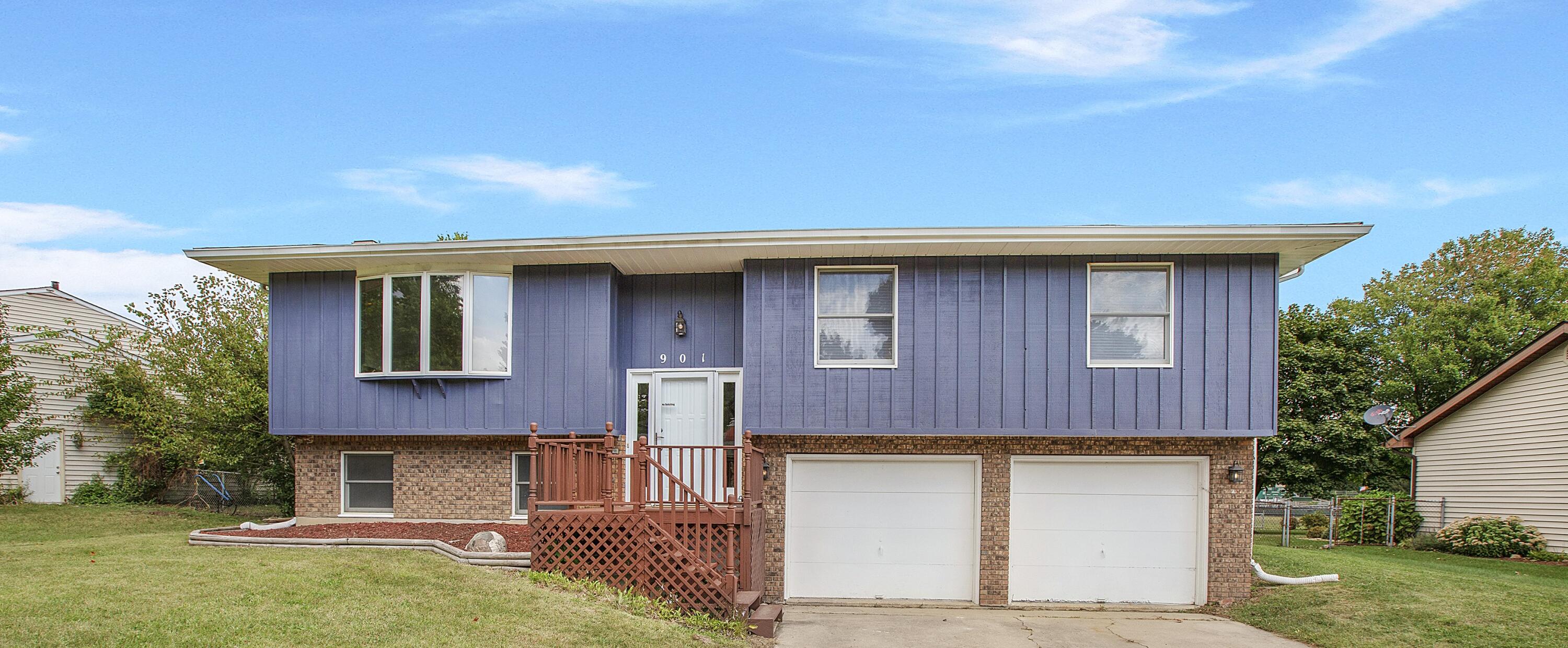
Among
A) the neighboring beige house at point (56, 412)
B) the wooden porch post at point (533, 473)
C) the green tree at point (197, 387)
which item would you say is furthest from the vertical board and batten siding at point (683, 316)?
the neighboring beige house at point (56, 412)

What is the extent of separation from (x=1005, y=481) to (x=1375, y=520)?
13543 mm

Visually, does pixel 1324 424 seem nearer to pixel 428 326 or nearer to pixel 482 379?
pixel 482 379

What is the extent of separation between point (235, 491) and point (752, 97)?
12.9 meters

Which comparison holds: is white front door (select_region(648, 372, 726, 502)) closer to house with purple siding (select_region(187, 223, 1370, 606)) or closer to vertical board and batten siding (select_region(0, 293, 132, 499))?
house with purple siding (select_region(187, 223, 1370, 606))

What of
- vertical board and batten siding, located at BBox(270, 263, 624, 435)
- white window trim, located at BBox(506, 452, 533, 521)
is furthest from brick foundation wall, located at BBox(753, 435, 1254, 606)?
white window trim, located at BBox(506, 452, 533, 521)

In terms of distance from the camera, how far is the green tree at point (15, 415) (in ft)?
52.5

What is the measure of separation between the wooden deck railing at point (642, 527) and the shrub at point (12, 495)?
1524 cm

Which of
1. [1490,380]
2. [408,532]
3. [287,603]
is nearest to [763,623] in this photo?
[287,603]

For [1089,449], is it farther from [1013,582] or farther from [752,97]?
[752,97]

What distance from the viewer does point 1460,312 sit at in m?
31.0

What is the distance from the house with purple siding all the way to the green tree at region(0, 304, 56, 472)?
7806 mm

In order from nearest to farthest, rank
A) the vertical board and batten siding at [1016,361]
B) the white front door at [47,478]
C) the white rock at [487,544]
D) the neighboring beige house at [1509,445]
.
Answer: the white rock at [487,544]
the vertical board and batten siding at [1016,361]
the neighboring beige house at [1509,445]
the white front door at [47,478]

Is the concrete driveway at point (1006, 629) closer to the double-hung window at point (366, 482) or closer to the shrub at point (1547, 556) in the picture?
the double-hung window at point (366, 482)

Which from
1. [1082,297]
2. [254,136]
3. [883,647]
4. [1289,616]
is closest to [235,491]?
[254,136]
